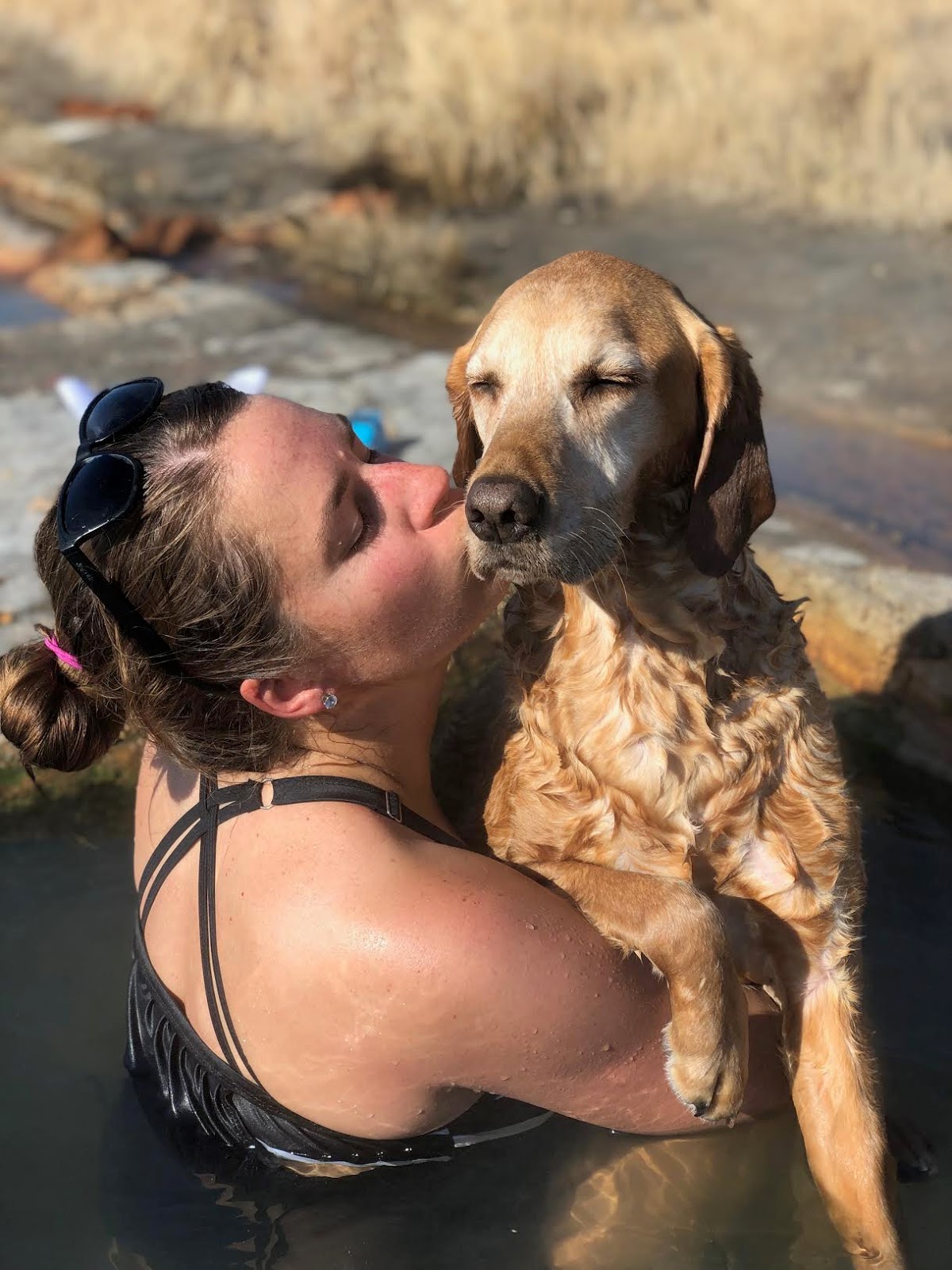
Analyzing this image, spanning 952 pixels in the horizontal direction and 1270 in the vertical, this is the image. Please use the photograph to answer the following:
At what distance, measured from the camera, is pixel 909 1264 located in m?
2.74

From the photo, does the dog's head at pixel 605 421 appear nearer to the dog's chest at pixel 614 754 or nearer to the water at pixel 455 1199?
the dog's chest at pixel 614 754

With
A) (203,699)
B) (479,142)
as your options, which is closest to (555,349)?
(203,699)

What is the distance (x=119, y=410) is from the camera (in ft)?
8.89

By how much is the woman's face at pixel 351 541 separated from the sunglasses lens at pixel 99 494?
180 millimetres

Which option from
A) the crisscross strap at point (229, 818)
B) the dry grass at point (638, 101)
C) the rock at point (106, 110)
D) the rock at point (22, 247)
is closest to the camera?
the crisscross strap at point (229, 818)

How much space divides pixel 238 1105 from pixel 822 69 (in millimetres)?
9091

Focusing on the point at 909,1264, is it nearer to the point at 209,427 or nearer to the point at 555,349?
the point at 555,349

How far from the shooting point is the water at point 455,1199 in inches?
116

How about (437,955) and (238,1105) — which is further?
(238,1105)

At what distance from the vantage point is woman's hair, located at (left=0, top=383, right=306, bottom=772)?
2566 mm

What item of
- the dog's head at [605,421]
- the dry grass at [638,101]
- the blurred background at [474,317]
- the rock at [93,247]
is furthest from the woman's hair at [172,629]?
the dry grass at [638,101]

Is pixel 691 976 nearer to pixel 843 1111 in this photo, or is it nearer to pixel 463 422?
pixel 843 1111

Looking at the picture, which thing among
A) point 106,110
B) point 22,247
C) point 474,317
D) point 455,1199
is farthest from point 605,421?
point 106,110

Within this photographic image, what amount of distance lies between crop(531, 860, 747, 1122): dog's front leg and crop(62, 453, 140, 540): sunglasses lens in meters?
1.15
